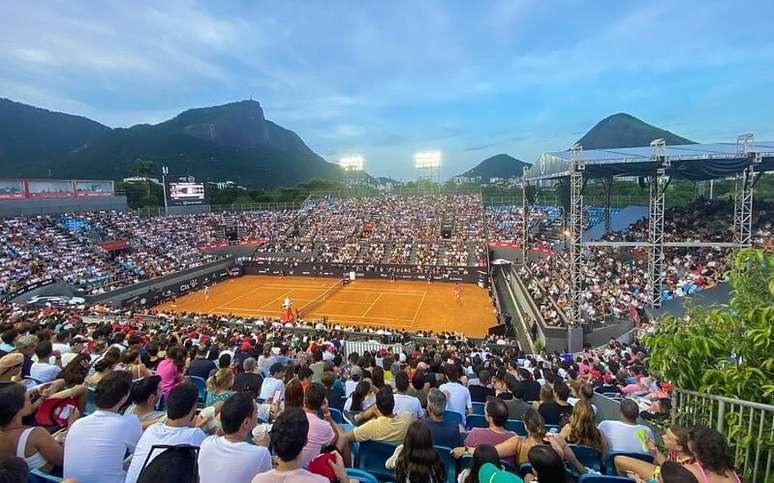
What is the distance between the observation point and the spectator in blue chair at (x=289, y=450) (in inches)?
103

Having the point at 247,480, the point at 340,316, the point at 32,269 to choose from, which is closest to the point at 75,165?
the point at 32,269

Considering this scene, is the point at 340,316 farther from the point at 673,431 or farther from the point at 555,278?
the point at 673,431

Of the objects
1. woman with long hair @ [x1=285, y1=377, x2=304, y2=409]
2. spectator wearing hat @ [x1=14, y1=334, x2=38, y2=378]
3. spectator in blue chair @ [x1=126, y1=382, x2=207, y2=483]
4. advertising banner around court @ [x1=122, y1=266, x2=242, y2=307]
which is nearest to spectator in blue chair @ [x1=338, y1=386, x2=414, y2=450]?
woman with long hair @ [x1=285, y1=377, x2=304, y2=409]

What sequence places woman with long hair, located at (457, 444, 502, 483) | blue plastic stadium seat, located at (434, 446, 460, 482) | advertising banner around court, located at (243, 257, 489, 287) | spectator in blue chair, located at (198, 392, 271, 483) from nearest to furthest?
1. spectator in blue chair, located at (198, 392, 271, 483)
2. woman with long hair, located at (457, 444, 502, 483)
3. blue plastic stadium seat, located at (434, 446, 460, 482)
4. advertising banner around court, located at (243, 257, 489, 287)

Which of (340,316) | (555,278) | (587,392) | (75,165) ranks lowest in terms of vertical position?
(340,316)

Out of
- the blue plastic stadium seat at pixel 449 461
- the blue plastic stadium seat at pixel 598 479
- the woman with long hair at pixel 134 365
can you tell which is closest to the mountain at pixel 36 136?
the woman with long hair at pixel 134 365

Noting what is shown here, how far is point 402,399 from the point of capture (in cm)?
527

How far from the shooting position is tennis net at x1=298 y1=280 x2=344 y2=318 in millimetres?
28533

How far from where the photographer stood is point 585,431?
4.42 metres

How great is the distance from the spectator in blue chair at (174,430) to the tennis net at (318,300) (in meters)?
24.5

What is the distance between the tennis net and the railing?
25558 millimetres

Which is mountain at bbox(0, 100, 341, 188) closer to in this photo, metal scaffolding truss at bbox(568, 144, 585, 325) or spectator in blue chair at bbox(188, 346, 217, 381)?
spectator in blue chair at bbox(188, 346, 217, 381)

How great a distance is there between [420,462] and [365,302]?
91.7 ft

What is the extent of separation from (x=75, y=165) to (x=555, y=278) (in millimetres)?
156648
